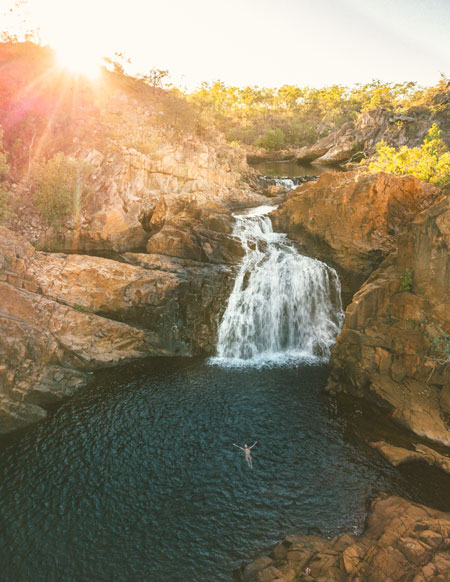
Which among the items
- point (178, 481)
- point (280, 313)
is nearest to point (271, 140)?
point (280, 313)

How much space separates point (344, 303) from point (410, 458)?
1427 cm

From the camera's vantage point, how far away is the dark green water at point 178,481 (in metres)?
11.6

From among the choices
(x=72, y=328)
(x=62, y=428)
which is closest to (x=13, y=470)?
(x=62, y=428)

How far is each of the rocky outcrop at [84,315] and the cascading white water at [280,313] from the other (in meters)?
1.51

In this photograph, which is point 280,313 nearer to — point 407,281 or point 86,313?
point 407,281

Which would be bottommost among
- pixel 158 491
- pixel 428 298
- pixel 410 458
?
pixel 158 491

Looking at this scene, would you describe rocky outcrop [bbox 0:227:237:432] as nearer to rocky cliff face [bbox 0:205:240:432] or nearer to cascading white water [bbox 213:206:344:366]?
rocky cliff face [bbox 0:205:240:432]

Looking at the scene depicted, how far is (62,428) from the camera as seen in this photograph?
57.4 feet

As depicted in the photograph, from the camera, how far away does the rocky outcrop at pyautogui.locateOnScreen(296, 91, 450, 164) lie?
65.2 m

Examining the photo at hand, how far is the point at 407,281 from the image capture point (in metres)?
20.5

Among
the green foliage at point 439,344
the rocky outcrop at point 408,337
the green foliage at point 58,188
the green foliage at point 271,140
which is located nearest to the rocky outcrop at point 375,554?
the rocky outcrop at point 408,337

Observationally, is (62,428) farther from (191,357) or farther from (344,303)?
(344,303)

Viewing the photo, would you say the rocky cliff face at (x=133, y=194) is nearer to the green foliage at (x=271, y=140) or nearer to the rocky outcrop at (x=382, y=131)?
the rocky outcrop at (x=382, y=131)

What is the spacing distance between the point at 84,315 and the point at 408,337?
20657 millimetres
